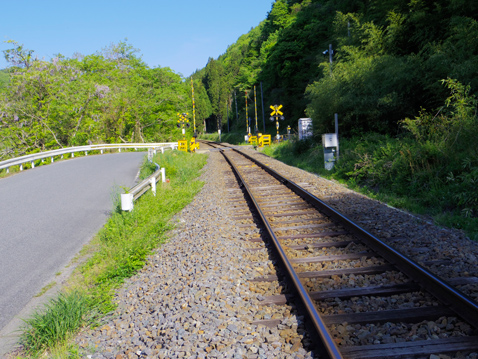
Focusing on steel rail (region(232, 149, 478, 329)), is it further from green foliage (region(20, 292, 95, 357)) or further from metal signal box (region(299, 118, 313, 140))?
metal signal box (region(299, 118, 313, 140))

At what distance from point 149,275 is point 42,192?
26.3ft

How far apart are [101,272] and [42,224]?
3382mm

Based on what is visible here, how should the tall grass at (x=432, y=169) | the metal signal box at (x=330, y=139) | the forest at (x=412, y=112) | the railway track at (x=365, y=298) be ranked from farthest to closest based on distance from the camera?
the metal signal box at (x=330, y=139)
the forest at (x=412, y=112)
the tall grass at (x=432, y=169)
the railway track at (x=365, y=298)

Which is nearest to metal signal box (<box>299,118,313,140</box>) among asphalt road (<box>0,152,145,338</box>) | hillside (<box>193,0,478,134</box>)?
hillside (<box>193,0,478,134</box>)

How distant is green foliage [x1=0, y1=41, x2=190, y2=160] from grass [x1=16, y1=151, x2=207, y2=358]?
73.1ft

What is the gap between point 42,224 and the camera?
803cm

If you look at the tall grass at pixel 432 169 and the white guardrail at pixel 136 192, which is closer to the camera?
the tall grass at pixel 432 169

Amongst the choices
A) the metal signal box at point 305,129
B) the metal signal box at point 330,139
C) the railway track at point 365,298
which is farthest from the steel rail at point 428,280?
the metal signal box at point 305,129

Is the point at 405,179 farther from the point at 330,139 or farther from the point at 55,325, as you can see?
the point at 55,325

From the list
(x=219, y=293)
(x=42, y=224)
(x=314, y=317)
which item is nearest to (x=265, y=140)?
(x=42, y=224)

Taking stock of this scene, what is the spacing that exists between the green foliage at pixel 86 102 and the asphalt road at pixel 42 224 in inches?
615

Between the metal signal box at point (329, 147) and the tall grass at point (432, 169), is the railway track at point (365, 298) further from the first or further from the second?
the metal signal box at point (329, 147)

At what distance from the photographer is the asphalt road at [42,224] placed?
5.26 metres

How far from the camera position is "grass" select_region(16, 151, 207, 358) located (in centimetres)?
371
